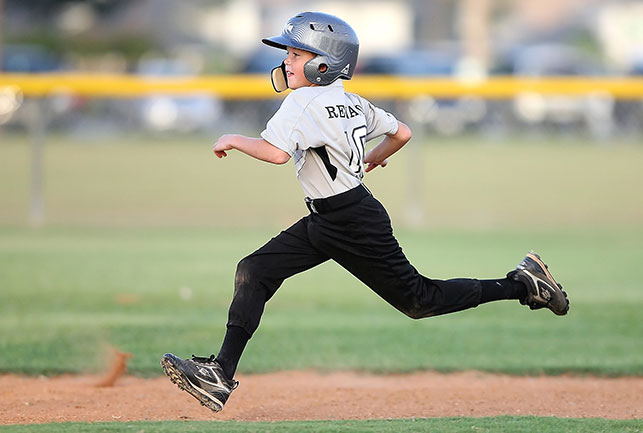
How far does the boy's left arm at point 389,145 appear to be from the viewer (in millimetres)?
6012

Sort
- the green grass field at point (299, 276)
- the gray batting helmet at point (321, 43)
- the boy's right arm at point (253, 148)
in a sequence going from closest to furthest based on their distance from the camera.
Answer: the boy's right arm at point (253, 148), the gray batting helmet at point (321, 43), the green grass field at point (299, 276)

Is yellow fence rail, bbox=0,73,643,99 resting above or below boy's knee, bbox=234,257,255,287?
above

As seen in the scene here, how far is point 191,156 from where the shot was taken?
26219mm

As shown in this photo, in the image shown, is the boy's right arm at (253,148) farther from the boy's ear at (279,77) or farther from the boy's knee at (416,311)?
the boy's knee at (416,311)

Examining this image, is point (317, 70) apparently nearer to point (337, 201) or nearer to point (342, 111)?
point (342, 111)

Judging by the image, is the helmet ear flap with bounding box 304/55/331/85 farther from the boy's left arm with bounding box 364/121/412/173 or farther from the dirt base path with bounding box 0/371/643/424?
the dirt base path with bounding box 0/371/643/424

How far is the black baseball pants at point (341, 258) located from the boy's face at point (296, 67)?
0.65 metres

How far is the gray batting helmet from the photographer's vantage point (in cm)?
560

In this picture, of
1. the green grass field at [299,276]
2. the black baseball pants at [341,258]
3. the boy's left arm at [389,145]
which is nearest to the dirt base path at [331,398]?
the green grass field at [299,276]

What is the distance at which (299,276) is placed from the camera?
11219mm

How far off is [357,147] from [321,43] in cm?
57

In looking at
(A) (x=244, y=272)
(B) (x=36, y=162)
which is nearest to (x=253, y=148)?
(A) (x=244, y=272)

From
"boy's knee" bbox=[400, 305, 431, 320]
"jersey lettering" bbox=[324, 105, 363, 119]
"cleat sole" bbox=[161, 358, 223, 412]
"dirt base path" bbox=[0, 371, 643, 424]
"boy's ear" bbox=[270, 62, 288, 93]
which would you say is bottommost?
"dirt base path" bbox=[0, 371, 643, 424]


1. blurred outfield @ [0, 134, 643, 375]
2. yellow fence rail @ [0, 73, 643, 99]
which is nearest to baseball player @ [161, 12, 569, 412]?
blurred outfield @ [0, 134, 643, 375]
